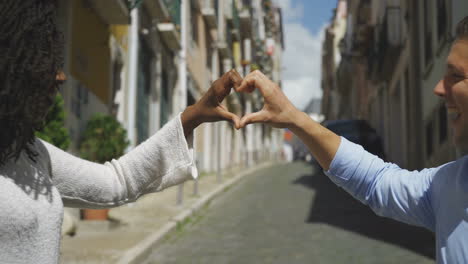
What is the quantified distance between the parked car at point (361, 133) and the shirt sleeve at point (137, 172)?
58.4 ft

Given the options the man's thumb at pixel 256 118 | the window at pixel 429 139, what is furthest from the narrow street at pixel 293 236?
the man's thumb at pixel 256 118

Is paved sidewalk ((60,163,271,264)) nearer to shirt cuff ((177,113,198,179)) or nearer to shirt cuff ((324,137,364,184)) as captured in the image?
shirt cuff ((177,113,198,179))

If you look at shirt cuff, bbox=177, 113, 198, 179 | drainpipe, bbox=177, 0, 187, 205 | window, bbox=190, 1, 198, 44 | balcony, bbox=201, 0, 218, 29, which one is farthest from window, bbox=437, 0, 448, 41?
balcony, bbox=201, 0, 218, 29

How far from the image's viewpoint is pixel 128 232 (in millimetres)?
9000

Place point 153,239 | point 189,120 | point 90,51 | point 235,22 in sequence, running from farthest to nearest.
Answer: point 235,22 < point 90,51 < point 153,239 < point 189,120

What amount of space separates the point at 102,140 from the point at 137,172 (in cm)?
838

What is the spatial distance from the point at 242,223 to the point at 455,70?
9186 mm

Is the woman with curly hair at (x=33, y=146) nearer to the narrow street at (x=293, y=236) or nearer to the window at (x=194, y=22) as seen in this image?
the narrow street at (x=293, y=236)

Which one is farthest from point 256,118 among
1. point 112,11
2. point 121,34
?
point 121,34

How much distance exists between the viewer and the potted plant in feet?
34.3

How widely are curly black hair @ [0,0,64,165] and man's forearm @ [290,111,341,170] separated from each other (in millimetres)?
831

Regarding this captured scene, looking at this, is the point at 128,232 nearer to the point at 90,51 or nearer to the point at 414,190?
the point at 90,51

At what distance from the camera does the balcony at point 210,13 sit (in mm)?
25578

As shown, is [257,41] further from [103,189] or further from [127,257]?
[103,189]
